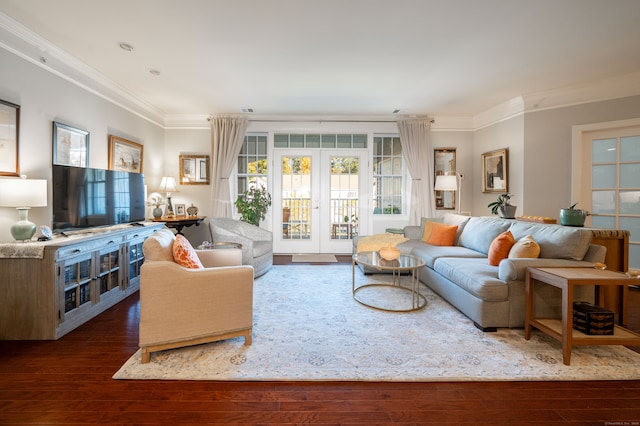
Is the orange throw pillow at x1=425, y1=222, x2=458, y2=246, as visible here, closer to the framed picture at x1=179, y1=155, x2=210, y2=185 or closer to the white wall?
the framed picture at x1=179, y1=155, x2=210, y2=185

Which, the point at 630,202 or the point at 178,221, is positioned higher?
the point at 630,202

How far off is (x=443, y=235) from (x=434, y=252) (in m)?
0.62

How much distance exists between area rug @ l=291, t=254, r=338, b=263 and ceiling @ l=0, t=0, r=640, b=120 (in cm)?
273

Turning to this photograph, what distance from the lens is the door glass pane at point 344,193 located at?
19.4 feet

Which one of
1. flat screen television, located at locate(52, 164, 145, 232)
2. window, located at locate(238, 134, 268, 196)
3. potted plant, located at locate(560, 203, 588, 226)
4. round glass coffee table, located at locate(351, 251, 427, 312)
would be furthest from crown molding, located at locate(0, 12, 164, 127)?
potted plant, located at locate(560, 203, 588, 226)

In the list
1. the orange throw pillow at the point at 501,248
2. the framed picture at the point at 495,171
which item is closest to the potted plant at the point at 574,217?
the orange throw pillow at the point at 501,248

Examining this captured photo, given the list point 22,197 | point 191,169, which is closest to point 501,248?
point 22,197

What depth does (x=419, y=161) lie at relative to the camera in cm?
567

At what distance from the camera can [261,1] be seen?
2393mm

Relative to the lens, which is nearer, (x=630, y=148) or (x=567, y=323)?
(x=567, y=323)

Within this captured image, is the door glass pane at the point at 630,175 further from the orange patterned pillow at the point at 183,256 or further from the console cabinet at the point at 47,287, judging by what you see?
the console cabinet at the point at 47,287

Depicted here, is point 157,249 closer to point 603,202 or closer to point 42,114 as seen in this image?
point 42,114

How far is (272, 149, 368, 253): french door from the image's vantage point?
5.88 meters

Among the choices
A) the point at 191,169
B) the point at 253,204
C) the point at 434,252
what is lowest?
the point at 434,252
